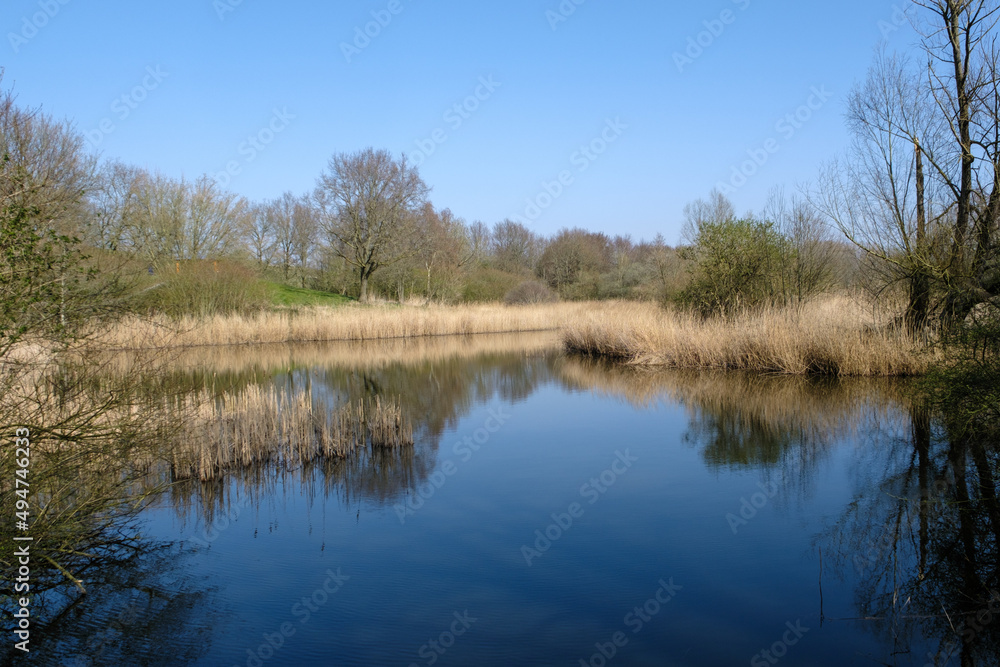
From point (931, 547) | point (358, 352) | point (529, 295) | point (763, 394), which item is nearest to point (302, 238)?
point (529, 295)

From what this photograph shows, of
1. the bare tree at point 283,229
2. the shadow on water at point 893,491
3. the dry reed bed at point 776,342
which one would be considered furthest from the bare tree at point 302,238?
the shadow on water at point 893,491

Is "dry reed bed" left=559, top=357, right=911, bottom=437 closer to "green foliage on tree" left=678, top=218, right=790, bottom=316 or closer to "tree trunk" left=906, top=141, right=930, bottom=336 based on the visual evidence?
"tree trunk" left=906, top=141, right=930, bottom=336

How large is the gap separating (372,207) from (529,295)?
879 cm

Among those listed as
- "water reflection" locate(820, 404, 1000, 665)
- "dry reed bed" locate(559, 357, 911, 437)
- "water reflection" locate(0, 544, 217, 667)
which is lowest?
"water reflection" locate(0, 544, 217, 667)

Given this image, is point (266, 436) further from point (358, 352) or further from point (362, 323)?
point (362, 323)

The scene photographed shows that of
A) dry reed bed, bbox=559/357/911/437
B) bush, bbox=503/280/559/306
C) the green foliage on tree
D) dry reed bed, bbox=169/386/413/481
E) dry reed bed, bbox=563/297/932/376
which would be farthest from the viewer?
bush, bbox=503/280/559/306

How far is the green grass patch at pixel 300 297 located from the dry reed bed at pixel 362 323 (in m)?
2.80

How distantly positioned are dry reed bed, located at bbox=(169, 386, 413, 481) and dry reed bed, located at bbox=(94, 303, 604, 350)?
11.2m

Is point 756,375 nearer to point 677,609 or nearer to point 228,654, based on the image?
point 677,609

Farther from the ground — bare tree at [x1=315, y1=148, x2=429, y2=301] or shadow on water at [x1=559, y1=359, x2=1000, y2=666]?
bare tree at [x1=315, y1=148, x2=429, y2=301]

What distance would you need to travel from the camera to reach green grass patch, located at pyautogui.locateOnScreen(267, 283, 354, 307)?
26.8 meters

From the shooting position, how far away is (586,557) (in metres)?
4.63

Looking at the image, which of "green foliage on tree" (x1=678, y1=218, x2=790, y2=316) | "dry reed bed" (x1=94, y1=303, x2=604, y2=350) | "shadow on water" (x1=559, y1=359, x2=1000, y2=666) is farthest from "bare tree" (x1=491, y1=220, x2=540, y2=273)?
"shadow on water" (x1=559, y1=359, x2=1000, y2=666)

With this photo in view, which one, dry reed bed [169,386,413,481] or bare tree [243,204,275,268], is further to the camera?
bare tree [243,204,275,268]
